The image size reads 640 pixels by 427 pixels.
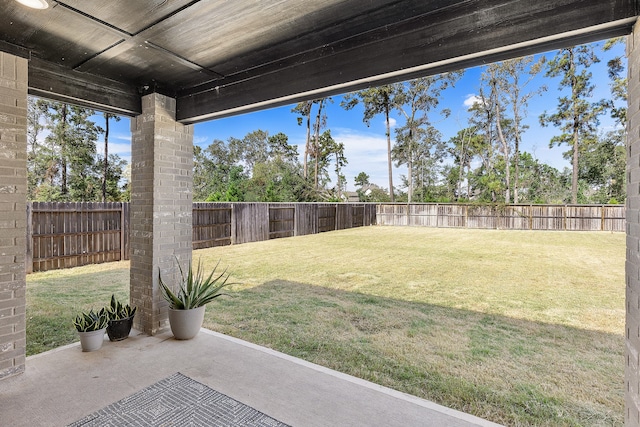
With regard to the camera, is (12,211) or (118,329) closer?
(12,211)

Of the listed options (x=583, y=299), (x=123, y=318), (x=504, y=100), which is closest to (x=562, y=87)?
(x=504, y=100)

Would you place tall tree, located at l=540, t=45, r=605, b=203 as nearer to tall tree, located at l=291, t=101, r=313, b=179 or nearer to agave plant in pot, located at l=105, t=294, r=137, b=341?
tall tree, located at l=291, t=101, r=313, b=179

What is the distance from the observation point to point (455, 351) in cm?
320

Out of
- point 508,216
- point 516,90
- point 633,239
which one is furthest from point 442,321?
point 516,90

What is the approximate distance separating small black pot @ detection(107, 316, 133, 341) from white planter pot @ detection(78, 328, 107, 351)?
0.12 m

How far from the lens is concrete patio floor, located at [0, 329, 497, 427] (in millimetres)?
2043

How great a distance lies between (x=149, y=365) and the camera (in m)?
2.66

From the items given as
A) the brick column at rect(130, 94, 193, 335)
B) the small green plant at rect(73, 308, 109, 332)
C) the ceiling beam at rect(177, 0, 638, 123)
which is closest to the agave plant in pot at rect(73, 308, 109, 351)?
the small green plant at rect(73, 308, 109, 332)

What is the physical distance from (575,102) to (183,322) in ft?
78.0

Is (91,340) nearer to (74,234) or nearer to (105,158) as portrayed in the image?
(74,234)

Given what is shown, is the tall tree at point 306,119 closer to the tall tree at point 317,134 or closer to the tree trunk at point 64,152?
the tall tree at point 317,134

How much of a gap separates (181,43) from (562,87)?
78.3ft

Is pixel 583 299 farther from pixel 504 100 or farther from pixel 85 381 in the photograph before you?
pixel 504 100

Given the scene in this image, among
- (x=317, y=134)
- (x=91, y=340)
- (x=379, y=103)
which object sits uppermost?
(x=379, y=103)
